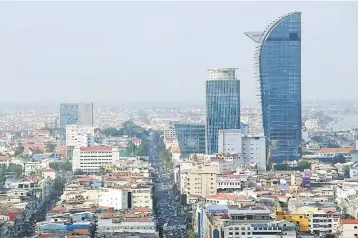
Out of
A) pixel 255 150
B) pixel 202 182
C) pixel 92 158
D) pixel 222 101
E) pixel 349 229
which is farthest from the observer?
pixel 222 101

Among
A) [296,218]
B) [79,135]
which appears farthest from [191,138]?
[296,218]

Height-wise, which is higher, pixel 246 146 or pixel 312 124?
pixel 312 124

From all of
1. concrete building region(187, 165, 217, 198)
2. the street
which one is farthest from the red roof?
concrete building region(187, 165, 217, 198)

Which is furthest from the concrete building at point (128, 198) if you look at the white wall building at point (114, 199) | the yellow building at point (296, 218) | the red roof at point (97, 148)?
the red roof at point (97, 148)

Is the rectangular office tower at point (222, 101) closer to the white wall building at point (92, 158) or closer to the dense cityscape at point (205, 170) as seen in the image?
the dense cityscape at point (205, 170)

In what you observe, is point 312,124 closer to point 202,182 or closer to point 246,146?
point 246,146

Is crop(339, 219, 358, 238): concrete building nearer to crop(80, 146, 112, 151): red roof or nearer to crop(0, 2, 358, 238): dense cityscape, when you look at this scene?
crop(0, 2, 358, 238): dense cityscape

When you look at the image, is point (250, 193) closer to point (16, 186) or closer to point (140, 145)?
point (16, 186)
